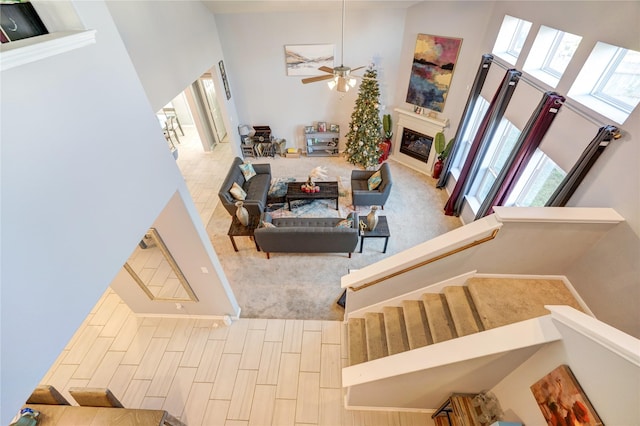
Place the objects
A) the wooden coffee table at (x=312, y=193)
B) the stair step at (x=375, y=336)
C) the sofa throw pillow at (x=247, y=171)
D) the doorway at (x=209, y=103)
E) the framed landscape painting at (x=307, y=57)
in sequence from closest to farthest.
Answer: the stair step at (x=375, y=336)
the wooden coffee table at (x=312, y=193)
the sofa throw pillow at (x=247, y=171)
the framed landscape painting at (x=307, y=57)
the doorway at (x=209, y=103)

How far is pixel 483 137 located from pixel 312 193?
343 cm

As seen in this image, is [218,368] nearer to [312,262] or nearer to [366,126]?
[312,262]

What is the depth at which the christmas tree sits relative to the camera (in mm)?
6555

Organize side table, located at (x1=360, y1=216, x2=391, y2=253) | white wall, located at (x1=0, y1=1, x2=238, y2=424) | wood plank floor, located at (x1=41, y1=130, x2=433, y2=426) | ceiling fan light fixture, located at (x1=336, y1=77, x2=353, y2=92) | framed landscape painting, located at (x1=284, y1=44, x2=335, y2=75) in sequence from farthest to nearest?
framed landscape painting, located at (x1=284, y1=44, x2=335, y2=75)
side table, located at (x1=360, y1=216, x2=391, y2=253)
ceiling fan light fixture, located at (x1=336, y1=77, x2=353, y2=92)
wood plank floor, located at (x1=41, y1=130, x2=433, y2=426)
white wall, located at (x1=0, y1=1, x2=238, y2=424)

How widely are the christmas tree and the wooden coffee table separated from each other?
4.88ft

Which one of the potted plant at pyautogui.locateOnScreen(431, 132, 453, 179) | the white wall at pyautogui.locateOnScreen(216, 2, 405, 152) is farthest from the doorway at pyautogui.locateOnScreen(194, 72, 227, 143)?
the potted plant at pyautogui.locateOnScreen(431, 132, 453, 179)

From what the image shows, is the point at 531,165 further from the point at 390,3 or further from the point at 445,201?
the point at 390,3

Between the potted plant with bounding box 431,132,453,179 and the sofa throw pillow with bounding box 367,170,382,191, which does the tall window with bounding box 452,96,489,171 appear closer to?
the potted plant with bounding box 431,132,453,179

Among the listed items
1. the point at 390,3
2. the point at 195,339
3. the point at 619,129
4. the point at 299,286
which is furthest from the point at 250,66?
the point at 619,129

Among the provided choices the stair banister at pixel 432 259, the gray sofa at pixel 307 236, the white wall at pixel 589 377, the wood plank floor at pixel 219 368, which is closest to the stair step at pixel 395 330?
the stair banister at pixel 432 259

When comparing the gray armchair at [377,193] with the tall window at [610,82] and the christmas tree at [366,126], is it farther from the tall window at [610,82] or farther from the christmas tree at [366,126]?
the tall window at [610,82]

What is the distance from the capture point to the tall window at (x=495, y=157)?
4586 millimetres

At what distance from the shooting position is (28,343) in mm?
1505

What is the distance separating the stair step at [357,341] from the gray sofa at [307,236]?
136cm
